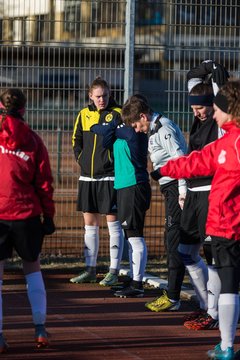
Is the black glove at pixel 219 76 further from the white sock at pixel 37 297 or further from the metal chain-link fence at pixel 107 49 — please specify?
the metal chain-link fence at pixel 107 49

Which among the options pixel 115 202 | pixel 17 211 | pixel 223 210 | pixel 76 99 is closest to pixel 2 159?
pixel 17 211

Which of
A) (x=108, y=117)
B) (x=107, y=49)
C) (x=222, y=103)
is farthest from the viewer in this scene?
(x=107, y=49)

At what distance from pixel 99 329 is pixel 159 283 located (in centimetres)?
233

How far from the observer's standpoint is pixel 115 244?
1109 cm

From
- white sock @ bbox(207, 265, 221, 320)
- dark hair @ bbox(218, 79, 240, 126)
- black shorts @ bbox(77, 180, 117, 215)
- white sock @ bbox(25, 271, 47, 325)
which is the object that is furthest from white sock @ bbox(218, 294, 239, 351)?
black shorts @ bbox(77, 180, 117, 215)

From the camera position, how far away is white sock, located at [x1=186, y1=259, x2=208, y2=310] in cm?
890

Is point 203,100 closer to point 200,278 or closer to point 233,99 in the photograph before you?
point 233,99

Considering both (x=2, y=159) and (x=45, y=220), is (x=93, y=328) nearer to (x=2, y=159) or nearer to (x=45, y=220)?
(x=45, y=220)

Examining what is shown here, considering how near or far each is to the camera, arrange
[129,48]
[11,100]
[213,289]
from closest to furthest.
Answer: [11,100]
[213,289]
[129,48]

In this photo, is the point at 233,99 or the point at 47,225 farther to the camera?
the point at 47,225

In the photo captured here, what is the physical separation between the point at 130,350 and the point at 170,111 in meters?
5.58

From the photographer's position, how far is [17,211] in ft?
24.7

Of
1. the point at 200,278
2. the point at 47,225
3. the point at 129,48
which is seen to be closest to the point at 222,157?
the point at 47,225

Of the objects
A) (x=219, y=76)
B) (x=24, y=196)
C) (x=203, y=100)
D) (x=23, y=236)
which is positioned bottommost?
(x=23, y=236)
